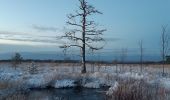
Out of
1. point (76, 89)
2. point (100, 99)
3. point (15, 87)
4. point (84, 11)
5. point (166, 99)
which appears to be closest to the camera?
point (166, 99)

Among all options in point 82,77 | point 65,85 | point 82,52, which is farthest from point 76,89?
point 82,52

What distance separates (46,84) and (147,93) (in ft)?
50.5

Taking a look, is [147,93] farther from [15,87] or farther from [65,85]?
[65,85]

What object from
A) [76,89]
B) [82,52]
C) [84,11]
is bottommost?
[76,89]

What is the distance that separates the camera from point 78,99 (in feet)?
74.1

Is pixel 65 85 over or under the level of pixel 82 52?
under

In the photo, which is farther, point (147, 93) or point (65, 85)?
point (65, 85)

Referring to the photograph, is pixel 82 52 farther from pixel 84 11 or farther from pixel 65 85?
pixel 65 85

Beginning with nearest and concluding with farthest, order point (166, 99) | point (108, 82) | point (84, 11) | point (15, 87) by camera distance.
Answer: point (166, 99), point (15, 87), point (108, 82), point (84, 11)

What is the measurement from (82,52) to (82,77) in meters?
9.07

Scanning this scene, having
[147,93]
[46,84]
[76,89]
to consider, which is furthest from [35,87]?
[147,93]

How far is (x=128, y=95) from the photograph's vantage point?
15273mm

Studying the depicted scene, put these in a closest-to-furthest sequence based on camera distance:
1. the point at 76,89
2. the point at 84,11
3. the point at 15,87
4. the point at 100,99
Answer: the point at 100,99
the point at 15,87
the point at 76,89
the point at 84,11

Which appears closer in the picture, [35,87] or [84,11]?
[35,87]
